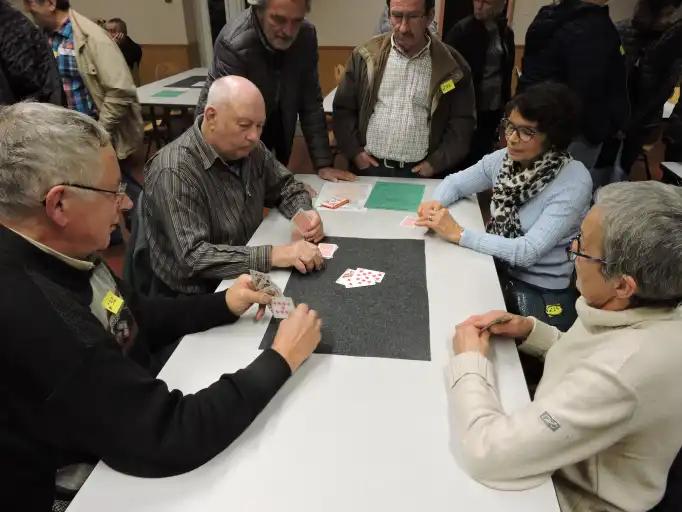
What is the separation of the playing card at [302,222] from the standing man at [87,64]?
1577mm

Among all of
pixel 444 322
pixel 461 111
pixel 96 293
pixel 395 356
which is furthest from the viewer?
pixel 461 111

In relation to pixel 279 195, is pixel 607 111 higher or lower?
higher

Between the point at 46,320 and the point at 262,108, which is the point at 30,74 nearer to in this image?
the point at 262,108

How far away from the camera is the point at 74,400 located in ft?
2.74

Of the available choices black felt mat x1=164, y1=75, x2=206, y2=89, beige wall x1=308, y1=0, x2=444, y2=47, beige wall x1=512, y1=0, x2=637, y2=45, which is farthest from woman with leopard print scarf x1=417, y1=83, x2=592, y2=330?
beige wall x1=308, y1=0, x2=444, y2=47

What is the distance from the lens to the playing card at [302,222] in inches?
71.8

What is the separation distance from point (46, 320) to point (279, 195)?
1.37 m

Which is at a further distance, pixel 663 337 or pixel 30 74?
pixel 30 74

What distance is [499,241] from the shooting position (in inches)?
69.3

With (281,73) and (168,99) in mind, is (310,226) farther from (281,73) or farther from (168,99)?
(168,99)

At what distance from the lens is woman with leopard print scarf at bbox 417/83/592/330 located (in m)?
1.76

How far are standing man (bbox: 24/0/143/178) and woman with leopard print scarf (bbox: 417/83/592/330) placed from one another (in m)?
2.17

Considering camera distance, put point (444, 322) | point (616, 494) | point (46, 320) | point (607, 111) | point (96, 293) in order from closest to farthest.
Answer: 1. point (46, 320)
2. point (616, 494)
3. point (96, 293)
4. point (444, 322)
5. point (607, 111)

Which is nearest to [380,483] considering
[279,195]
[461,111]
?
[279,195]
